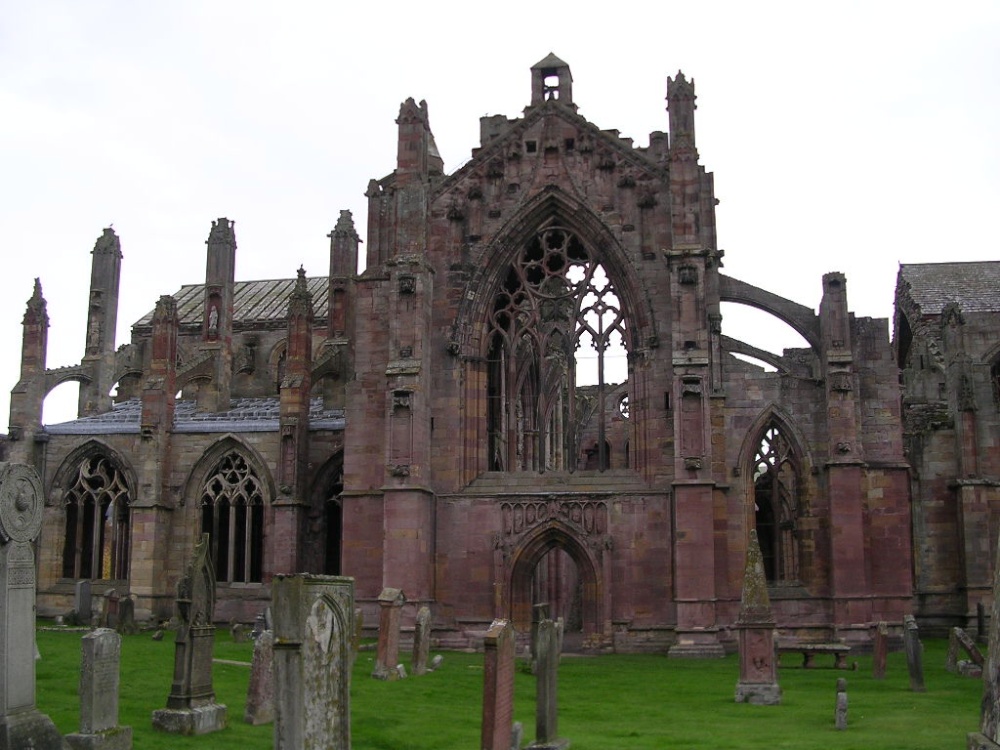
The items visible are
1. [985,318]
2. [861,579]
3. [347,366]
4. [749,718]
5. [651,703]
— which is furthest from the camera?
[985,318]

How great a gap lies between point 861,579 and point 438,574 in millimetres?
10131

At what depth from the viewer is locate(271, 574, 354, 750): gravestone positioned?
9297 millimetres

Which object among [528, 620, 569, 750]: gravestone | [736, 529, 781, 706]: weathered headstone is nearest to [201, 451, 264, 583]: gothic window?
[736, 529, 781, 706]: weathered headstone

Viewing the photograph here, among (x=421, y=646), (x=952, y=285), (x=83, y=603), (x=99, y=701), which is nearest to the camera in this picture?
(x=99, y=701)

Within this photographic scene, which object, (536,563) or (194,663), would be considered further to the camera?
(536,563)

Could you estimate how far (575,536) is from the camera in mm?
28812

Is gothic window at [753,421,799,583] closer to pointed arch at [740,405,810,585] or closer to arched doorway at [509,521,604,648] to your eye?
pointed arch at [740,405,810,585]

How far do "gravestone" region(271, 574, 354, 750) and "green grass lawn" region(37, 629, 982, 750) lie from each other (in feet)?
16.1

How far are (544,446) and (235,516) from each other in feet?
33.5

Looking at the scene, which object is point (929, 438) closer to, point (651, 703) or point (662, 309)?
point (662, 309)

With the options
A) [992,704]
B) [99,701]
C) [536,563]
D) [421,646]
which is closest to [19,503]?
[99,701]

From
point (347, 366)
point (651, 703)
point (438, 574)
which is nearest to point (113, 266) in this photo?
point (347, 366)

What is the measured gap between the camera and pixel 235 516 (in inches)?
1375

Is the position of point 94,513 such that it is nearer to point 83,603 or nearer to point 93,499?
point 93,499
